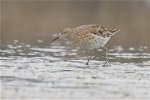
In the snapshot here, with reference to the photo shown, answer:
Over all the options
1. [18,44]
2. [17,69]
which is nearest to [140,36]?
[18,44]

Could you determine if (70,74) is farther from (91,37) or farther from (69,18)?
(69,18)

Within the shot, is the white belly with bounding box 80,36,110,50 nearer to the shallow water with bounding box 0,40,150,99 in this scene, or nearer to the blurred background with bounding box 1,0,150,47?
the shallow water with bounding box 0,40,150,99

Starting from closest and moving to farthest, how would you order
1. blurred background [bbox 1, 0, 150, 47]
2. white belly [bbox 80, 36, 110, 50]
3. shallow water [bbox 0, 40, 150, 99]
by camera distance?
shallow water [bbox 0, 40, 150, 99], white belly [bbox 80, 36, 110, 50], blurred background [bbox 1, 0, 150, 47]

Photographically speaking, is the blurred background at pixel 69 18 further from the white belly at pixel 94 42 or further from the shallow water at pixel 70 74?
the white belly at pixel 94 42

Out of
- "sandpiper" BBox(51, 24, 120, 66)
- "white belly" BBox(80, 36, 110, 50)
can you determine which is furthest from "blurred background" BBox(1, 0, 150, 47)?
"white belly" BBox(80, 36, 110, 50)

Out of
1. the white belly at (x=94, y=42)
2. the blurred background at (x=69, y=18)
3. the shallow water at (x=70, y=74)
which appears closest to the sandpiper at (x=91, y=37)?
the white belly at (x=94, y=42)
